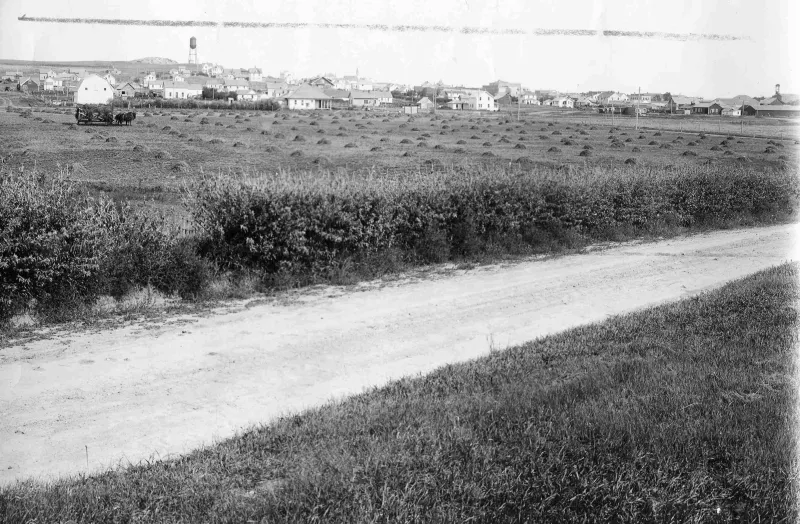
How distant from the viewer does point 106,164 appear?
1160 inches

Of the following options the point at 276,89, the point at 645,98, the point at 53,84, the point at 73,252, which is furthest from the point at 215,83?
the point at 73,252

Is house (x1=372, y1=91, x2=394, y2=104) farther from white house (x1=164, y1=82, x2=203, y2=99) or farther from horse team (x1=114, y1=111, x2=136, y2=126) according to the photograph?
horse team (x1=114, y1=111, x2=136, y2=126)

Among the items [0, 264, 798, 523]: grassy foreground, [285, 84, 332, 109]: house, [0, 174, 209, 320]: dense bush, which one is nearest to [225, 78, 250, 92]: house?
[285, 84, 332, 109]: house

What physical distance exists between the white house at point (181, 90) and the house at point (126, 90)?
13.5m

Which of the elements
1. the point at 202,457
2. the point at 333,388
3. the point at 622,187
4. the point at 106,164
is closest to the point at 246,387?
the point at 333,388

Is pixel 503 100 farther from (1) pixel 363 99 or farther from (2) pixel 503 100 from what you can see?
(1) pixel 363 99

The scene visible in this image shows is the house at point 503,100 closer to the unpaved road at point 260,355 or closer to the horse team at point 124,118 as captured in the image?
the horse team at point 124,118

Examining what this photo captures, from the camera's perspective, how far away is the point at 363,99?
13650 cm

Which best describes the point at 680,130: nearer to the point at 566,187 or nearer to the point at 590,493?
the point at 566,187

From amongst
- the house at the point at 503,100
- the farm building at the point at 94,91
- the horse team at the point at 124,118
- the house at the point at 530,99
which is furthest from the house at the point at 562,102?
the horse team at the point at 124,118

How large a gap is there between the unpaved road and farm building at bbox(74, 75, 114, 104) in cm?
8270

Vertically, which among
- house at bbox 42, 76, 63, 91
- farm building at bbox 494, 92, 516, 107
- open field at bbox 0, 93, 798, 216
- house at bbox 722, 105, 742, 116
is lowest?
open field at bbox 0, 93, 798, 216

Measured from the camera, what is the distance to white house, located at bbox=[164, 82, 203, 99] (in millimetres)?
134125

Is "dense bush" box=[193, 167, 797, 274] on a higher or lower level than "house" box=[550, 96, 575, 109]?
lower
